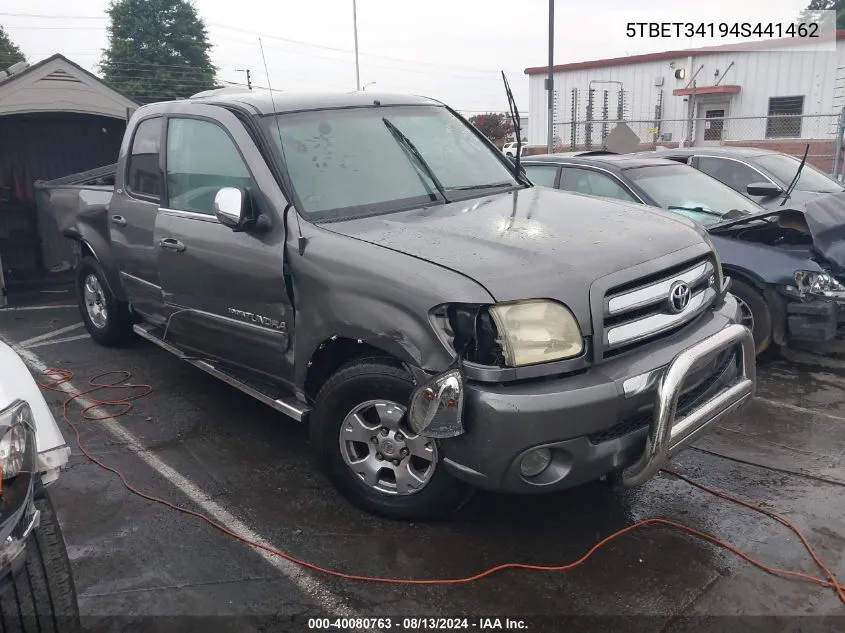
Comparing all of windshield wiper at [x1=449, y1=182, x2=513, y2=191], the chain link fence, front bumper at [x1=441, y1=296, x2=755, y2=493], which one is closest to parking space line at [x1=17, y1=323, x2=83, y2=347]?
windshield wiper at [x1=449, y1=182, x2=513, y2=191]

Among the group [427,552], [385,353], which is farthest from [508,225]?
[427,552]

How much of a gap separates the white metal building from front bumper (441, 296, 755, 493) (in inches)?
684

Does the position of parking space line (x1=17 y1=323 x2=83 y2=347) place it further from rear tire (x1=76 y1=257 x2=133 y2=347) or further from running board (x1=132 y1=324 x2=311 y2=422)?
running board (x1=132 y1=324 x2=311 y2=422)

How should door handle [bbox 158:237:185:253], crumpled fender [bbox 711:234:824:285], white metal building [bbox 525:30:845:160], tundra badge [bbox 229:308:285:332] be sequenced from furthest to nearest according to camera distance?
white metal building [bbox 525:30:845:160], crumpled fender [bbox 711:234:824:285], door handle [bbox 158:237:185:253], tundra badge [bbox 229:308:285:332]

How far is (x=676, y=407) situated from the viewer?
9.77ft

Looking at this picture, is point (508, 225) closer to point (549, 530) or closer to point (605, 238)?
point (605, 238)

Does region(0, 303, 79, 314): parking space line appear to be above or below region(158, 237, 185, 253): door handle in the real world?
below

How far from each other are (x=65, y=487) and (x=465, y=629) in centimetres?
244

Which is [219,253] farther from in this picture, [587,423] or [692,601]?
[692,601]

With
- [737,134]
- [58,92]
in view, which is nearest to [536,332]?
[58,92]

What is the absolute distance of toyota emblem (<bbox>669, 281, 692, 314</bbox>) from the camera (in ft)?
10.7

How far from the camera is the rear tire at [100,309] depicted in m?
6.17

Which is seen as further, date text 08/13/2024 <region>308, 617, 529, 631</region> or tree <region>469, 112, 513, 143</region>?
tree <region>469, 112, 513, 143</region>

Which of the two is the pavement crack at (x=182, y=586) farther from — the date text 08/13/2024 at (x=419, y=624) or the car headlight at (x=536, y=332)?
the car headlight at (x=536, y=332)
